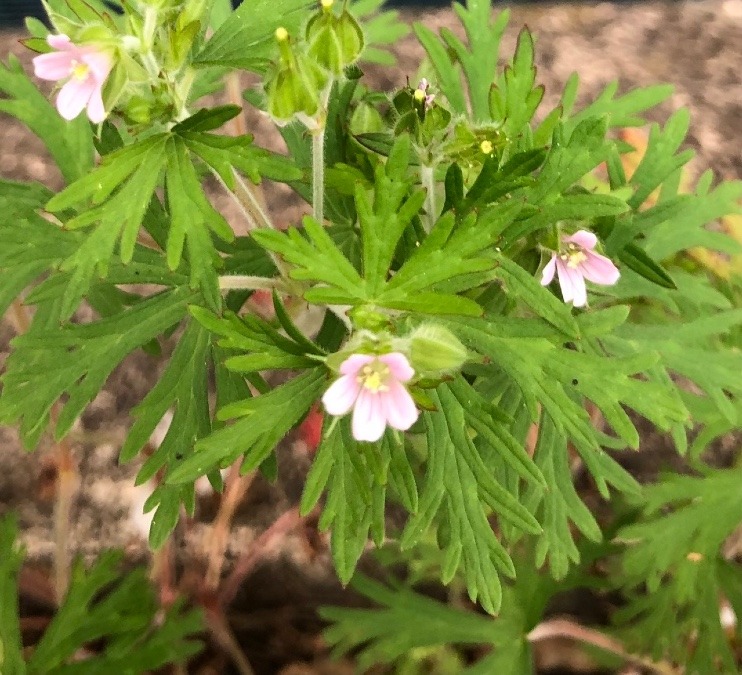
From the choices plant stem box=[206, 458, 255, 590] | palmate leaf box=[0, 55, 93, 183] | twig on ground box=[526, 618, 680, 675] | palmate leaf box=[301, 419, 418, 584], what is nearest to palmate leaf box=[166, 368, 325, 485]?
palmate leaf box=[301, 419, 418, 584]

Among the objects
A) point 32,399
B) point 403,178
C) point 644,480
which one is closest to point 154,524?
point 32,399

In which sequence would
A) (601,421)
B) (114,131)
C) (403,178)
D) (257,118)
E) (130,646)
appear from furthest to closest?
1. (257,118)
2. (601,421)
3. (130,646)
4. (114,131)
5. (403,178)

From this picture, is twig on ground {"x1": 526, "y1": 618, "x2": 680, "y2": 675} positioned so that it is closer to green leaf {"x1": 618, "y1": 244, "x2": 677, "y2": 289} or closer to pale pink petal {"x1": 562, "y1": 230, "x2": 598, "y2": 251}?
green leaf {"x1": 618, "y1": 244, "x2": 677, "y2": 289}

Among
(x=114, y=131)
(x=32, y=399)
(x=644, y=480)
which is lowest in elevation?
(x=644, y=480)

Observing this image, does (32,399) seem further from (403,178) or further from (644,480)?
(644,480)

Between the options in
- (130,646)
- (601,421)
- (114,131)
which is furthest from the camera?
(601,421)

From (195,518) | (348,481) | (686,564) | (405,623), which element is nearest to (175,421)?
(348,481)
